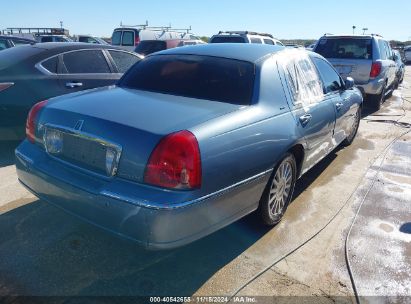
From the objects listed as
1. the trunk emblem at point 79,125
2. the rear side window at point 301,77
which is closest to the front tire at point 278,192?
the rear side window at point 301,77

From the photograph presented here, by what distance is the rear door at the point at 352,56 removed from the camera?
8633 millimetres

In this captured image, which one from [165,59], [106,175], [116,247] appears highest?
[165,59]

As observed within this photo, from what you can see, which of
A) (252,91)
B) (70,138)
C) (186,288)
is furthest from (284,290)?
(70,138)

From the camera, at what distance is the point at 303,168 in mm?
3904

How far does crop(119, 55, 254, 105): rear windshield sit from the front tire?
71 cm

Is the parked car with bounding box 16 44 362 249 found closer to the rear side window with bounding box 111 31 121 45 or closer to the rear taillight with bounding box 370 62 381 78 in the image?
the rear taillight with bounding box 370 62 381 78

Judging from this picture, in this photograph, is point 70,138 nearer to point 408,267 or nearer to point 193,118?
point 193,118

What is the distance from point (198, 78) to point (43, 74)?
2.69 meters

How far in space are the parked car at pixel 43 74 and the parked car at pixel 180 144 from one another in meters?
1.80

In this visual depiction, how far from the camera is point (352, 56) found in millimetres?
8883

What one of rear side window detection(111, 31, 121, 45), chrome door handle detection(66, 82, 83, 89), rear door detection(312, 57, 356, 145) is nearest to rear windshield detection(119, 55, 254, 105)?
rear door detection(312, 57, 356, 145)

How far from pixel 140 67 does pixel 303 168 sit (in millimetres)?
1925

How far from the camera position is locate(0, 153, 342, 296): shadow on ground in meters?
2.59

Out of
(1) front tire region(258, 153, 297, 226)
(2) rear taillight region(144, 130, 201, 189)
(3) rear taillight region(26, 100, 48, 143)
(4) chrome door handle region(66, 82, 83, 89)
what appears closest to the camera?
(2) rear taillight region(144, 130, 201, 189)
